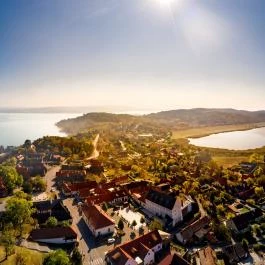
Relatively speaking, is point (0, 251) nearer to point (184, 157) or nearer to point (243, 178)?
point (243, 178)

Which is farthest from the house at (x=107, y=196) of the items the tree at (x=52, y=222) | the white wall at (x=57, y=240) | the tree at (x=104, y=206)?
the white wall at (x=57, y=240)

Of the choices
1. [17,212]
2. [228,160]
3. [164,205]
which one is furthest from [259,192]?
[228,160]

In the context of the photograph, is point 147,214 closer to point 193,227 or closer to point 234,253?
point 193,227

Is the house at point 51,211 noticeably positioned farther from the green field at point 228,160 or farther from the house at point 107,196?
the green field at point 228,160

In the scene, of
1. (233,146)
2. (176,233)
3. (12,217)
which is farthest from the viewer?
(233,146)

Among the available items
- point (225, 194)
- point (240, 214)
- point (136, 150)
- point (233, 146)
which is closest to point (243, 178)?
point (225, 194)

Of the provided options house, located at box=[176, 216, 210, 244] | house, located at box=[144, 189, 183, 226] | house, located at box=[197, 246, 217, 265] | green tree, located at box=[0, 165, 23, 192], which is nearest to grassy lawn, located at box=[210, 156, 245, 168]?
house, located at box=[144, 189, 183, 226]
